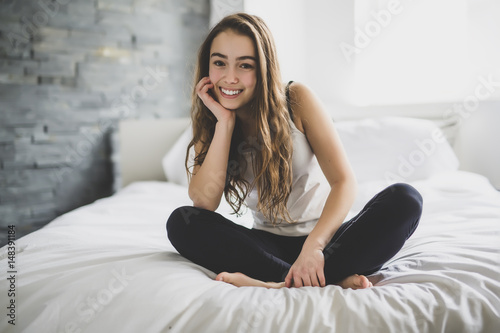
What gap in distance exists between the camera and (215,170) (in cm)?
120

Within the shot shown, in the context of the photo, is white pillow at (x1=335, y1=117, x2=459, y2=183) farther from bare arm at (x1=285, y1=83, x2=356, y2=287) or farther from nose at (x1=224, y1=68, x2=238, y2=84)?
nose at (x1=224, y1=68, x2=238, y2=84)

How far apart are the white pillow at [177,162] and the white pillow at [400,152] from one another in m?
0.93

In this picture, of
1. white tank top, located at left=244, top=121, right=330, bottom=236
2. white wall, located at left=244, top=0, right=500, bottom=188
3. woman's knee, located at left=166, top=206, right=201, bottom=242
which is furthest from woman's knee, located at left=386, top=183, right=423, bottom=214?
white wall, located at left=244, top=0, right=500, bottom=188

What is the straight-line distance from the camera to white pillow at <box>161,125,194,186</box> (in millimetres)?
2439

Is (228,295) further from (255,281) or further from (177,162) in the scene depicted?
(177,162)

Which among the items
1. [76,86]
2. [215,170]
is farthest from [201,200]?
[76,86]

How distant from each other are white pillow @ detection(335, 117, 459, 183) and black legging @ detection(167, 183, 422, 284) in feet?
3.29

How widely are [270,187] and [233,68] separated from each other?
0.34m

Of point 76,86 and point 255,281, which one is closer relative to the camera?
point 255,281

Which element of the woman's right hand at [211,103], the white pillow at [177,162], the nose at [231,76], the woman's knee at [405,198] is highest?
the nose at [231,76]

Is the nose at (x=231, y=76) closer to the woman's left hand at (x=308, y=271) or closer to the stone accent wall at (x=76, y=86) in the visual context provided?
the woman's left hand at (x=308, y=271)

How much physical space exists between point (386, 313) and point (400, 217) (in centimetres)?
23

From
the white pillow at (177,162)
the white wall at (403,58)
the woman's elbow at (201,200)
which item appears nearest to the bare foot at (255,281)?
the woman's elbow at (201,200)

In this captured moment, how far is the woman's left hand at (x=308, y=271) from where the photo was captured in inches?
36.6
